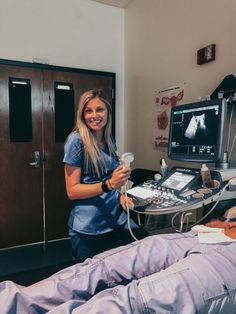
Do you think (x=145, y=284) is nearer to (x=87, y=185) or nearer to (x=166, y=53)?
(x=87, y=185)

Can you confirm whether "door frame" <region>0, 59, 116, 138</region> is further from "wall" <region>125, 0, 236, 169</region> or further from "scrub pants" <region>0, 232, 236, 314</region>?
"scrub pants" <region>0, 232, 236, 314</region>

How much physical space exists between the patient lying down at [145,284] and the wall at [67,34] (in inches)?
87.8

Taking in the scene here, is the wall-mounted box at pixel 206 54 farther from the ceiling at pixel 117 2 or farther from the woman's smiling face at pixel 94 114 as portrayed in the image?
the ceiling at pixel 117 2

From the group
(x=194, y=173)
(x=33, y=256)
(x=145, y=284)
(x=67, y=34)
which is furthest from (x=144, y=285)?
(x=67, y=34)

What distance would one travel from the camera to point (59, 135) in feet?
9.26

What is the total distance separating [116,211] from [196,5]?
161cm

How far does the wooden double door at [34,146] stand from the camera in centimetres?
261

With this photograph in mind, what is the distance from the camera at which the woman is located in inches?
51.9

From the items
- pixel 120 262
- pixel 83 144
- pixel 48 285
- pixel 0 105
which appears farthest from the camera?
pixel 0 105

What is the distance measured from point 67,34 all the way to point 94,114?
1794 mm

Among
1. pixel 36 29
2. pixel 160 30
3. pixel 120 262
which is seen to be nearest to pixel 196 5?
pixel 160 30

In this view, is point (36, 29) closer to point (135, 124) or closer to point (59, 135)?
point (59, 135)

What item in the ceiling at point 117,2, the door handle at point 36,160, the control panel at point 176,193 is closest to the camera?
the control panel at point 176,193

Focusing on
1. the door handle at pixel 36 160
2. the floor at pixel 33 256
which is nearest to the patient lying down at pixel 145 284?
the floor at pixel 33 256
